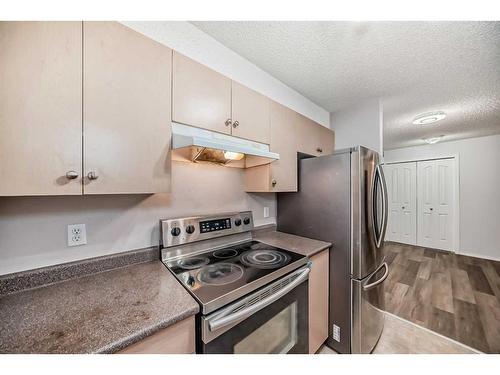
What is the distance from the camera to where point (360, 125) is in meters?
2.22

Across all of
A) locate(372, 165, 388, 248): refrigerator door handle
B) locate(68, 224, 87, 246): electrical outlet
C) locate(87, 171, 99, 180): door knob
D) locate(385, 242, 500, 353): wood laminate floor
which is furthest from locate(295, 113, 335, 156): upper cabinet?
locate(385, 242, 500, 353): wood laminate floor

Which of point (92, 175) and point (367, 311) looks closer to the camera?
point (92, 175)

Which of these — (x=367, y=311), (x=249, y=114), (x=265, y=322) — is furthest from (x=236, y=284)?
(x=367, y=311)

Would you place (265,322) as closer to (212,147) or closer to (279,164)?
(212,147)

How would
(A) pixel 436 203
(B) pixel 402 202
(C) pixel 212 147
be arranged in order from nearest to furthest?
(C) pixel 212 147, (A) pixel 436 203, (B) pixel 402 202

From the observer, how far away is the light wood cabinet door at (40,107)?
2.06 feet

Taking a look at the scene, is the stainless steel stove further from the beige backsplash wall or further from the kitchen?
the beige backsplash wall

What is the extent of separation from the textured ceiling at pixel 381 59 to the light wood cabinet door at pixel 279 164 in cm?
41

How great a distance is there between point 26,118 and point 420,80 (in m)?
2.71

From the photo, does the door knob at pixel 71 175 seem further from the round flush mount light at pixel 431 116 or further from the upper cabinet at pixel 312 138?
the round flush mount light at pixel 431 116

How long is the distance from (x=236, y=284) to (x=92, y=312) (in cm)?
56

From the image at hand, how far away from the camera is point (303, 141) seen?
1.83 metres

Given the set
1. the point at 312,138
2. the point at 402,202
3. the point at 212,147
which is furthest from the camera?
the point at 402,202
